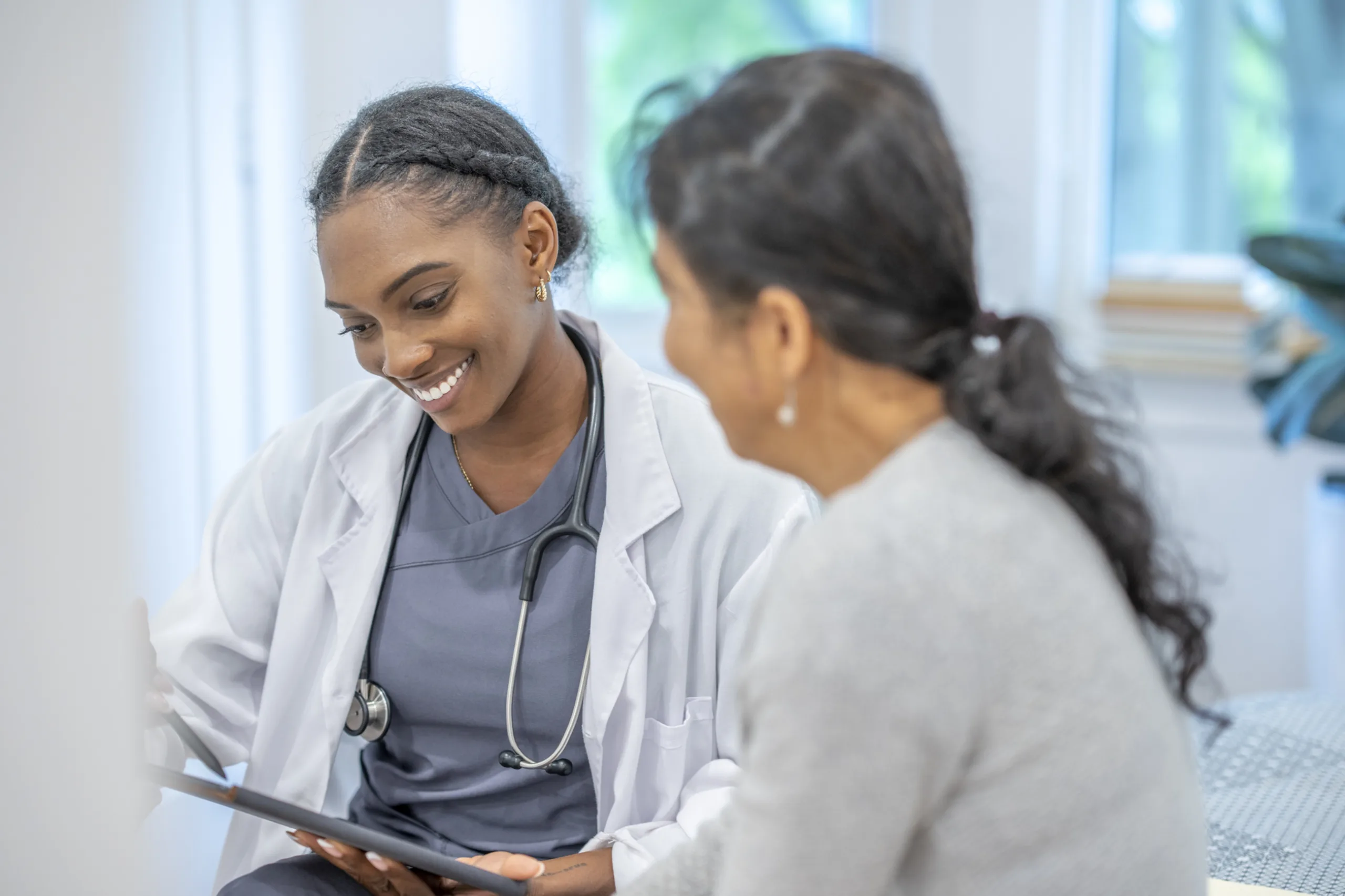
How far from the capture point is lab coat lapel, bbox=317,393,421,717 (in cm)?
125

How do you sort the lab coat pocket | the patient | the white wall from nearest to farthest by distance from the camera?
the white wall
the patient
the lab coat pocket

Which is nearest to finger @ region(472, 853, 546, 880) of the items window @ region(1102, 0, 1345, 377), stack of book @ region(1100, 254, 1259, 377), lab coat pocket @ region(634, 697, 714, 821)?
lab coat pocket @ region(634, 697, 714, 821)

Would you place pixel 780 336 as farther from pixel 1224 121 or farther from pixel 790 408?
pixel 1224 121

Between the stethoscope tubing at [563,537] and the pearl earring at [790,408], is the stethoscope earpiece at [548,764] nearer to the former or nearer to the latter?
the stethoscope tubing at [563,537]

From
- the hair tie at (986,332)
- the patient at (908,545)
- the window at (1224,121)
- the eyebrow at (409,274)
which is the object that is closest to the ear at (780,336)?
the patient at (908,545)

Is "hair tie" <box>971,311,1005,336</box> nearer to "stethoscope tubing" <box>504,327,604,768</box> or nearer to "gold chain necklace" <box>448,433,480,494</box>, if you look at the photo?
"stethoscope tubing" <box>504,327,604,768</box>

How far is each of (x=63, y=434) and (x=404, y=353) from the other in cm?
66

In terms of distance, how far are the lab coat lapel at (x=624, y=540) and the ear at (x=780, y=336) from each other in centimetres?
49

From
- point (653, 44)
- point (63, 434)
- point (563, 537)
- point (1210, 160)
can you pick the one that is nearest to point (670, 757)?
point (563, 537)

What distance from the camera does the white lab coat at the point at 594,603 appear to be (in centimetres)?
119

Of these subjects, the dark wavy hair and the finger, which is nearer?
the dark wavy hair

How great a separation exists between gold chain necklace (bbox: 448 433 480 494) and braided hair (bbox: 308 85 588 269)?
0.86ft

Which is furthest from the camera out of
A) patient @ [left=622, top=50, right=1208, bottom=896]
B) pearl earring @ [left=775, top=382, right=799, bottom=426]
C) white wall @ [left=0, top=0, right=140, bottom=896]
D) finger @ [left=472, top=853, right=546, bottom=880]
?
finger @ [left=472, top=853, right=546, bottom=880]

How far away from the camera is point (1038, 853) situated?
65 centimetres
